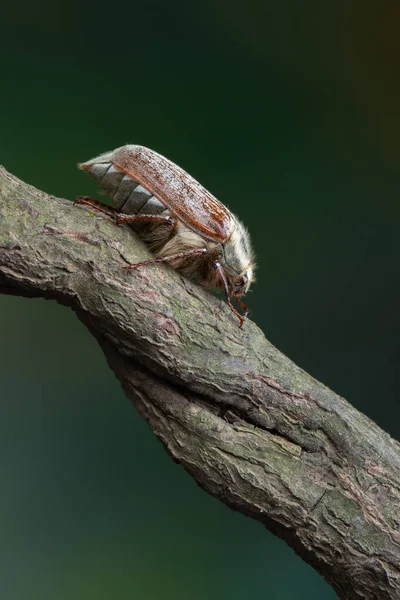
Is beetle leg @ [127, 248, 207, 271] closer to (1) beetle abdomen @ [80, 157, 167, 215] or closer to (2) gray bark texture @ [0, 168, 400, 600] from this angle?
(2) gray bark texture @ [0, 168, 400, 600]

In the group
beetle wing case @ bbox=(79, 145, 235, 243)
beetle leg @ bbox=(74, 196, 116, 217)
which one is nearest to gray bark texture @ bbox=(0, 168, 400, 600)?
beetle leg @ bbox=(74, 196, 116, 217)

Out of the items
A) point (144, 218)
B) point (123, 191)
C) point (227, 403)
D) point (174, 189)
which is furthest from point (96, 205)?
point (227, 403)

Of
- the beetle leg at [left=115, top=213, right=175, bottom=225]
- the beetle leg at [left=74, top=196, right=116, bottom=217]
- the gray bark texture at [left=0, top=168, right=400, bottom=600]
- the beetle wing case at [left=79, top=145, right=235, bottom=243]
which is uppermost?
the beetle wing case at [left=79, top=145, right=235, bottom=243]

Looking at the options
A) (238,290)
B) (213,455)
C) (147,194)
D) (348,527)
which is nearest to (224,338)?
(238,290)

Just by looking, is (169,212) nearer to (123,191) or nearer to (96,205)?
(123,191)

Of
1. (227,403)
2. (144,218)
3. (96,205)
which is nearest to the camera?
(144,218)
